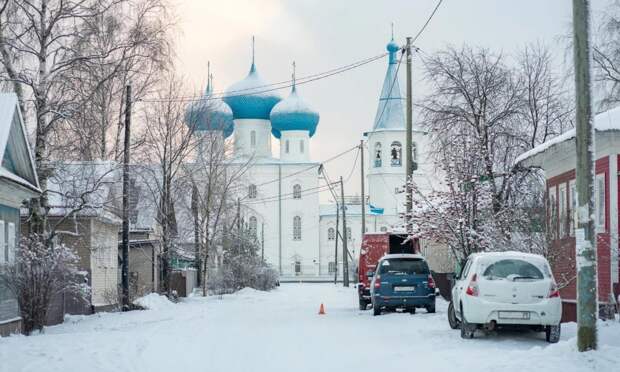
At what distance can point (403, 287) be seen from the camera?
3003 cm

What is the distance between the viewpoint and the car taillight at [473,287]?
1905cm

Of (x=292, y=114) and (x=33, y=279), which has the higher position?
(x=292, y=114)

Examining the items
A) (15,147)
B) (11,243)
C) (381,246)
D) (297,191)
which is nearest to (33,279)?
(11,243)

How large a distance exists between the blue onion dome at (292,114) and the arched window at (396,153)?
28.4 feet

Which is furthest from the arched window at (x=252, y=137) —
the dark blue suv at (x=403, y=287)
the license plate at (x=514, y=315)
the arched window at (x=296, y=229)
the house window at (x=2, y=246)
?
the license plate at (x=514, y=315)

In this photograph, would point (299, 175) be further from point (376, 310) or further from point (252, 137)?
point (376, 310)

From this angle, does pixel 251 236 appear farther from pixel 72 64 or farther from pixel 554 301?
pixel 554 301

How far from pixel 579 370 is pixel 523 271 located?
561 centimetres

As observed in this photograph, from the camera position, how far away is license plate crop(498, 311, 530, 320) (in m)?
18.6

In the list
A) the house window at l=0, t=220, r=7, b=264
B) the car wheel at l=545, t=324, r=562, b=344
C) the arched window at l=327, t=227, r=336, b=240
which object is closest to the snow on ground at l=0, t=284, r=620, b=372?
the car wheel at l=545, t=324, r=562, b=344

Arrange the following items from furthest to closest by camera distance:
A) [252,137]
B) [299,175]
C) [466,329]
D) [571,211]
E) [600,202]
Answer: [299,175] < [252,137] < [571,211] < [600,202] < [466,329]

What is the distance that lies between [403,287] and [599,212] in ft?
25.0

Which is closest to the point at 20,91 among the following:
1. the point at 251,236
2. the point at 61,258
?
the point at 61,258

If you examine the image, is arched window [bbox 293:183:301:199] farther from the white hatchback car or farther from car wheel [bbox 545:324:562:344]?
car wheel [bbox 545:324:562:344]
